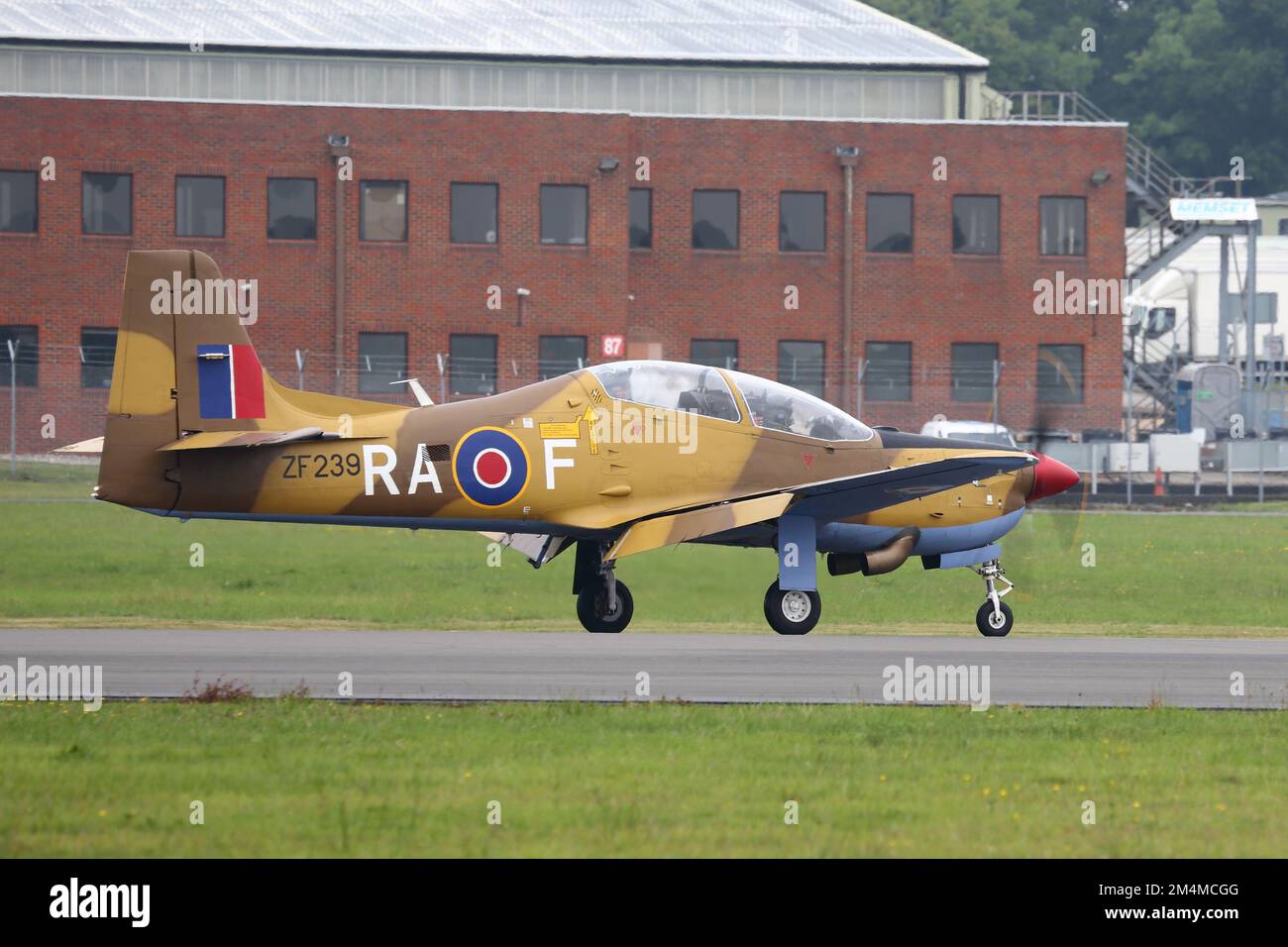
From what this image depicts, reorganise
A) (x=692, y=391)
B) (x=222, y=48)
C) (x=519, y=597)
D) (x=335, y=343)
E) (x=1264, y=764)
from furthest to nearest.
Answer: (x=222, y=48) → (x=335, y=343) → (x=519, y=597) → (x=692, y=391) → (x=1264, y=764)

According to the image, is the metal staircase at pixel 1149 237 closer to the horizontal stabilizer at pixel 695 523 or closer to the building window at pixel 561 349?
the building window at pixel 561 349

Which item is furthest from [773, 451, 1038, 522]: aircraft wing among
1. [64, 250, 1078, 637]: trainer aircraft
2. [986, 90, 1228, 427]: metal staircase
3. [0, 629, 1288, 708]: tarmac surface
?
[986, 90, 1228, 427]: metal staircase

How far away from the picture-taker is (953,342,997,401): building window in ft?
161

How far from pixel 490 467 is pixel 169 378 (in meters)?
3.24

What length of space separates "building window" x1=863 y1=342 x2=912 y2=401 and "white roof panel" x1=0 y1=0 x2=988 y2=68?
29.1ft

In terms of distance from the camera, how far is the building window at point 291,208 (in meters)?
48.1

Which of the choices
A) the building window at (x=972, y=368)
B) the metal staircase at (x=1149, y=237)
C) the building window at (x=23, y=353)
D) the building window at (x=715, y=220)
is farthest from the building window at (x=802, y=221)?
the building window at (x=23, y=353)

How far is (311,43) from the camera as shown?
170 feet

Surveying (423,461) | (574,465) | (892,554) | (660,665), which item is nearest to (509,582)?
(574,465)

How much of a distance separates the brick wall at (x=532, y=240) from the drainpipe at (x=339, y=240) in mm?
275
